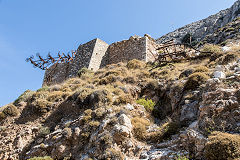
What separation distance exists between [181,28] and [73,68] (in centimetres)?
3219

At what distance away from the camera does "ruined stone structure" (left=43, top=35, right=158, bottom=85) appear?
1777 centimetres

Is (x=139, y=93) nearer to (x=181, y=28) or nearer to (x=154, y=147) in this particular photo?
(x=154, y=147)

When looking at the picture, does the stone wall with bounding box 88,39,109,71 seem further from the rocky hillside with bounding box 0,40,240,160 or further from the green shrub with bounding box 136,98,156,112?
the green shrub with bounding box 136,98,156,112

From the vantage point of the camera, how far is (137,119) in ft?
25.4

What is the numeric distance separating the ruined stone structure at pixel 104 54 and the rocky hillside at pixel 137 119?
567cm

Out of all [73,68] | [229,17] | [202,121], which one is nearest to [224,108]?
[202,121]

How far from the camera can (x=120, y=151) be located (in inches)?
252

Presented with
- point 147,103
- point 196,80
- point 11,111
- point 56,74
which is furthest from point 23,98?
point 196,80

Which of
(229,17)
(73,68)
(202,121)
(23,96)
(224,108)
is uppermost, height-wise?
(229,17)

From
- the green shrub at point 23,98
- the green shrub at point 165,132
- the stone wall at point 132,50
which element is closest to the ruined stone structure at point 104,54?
the stone wall at point 132,50

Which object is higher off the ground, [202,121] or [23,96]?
[23,96]

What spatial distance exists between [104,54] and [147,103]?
39.5 ft

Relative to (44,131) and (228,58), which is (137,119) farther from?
(228,58)

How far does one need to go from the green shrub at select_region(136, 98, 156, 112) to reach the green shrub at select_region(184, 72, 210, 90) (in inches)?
71.3
